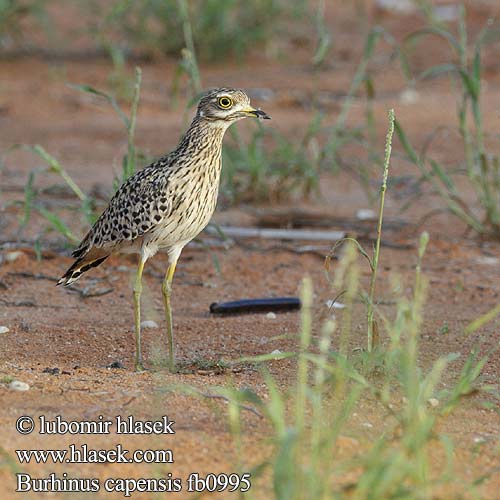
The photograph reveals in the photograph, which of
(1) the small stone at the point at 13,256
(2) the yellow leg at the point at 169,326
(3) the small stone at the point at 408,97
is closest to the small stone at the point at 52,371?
(2) the yellow leg at the point at 169,326

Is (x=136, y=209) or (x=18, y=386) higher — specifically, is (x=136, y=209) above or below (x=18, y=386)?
above

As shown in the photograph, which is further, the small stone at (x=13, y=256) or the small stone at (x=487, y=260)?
the small stone at (x=487, y=260)

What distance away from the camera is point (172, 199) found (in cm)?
480

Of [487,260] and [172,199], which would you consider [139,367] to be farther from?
[487,260]

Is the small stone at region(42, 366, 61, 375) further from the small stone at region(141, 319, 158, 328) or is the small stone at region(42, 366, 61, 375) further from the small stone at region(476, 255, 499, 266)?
the small stone at region(476, 255, 499, 266)

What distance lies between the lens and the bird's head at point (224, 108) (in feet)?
16.5

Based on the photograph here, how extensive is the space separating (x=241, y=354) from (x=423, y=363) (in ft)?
2.54

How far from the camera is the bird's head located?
5023mm

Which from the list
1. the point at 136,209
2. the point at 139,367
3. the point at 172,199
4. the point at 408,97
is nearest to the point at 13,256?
the point at 136,209

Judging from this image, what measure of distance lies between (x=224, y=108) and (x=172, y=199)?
522 millimetres

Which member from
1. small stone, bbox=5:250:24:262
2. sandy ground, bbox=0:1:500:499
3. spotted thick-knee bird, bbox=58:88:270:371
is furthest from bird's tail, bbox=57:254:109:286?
small stone, bbox=5:250:24:262

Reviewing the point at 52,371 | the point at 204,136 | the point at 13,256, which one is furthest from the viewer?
the point at 13,256

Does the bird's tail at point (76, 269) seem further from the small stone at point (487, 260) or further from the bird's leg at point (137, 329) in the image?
the small stone at point (487, 260)

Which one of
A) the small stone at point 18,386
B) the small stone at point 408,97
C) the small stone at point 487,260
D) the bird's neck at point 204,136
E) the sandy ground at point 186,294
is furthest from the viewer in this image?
the small stone at point 408,97
